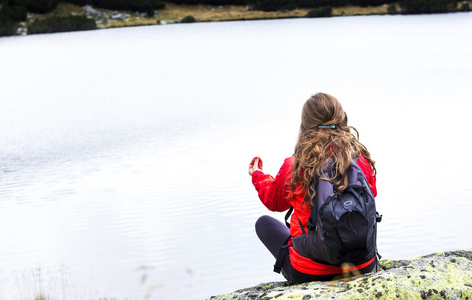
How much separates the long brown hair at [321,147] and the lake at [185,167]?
1517 millimetres

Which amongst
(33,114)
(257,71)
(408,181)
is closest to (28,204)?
(408,181)

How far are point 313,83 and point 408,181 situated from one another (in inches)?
412

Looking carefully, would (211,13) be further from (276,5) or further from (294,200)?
(294,200)

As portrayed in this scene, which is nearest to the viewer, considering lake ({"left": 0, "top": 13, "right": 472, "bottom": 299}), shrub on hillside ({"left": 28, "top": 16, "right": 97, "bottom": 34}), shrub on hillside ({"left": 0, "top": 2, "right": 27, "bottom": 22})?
lake ({"left": 0, "top": 13, "right": 472, "bottom": 299})

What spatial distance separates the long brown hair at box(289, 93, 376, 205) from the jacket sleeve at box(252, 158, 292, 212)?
10 centimetres

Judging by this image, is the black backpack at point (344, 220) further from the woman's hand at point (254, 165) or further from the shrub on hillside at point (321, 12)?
the shrub on hillside at point (321, 12)

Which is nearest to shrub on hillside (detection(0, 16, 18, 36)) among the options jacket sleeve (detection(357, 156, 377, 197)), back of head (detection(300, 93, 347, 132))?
back of head (detection(300, 93, 347, 132))

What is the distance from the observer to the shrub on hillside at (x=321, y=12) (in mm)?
61656

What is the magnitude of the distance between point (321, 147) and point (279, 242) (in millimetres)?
815

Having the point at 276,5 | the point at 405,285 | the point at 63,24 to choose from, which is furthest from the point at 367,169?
the point at 276,5

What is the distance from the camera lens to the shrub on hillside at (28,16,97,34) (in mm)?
56656

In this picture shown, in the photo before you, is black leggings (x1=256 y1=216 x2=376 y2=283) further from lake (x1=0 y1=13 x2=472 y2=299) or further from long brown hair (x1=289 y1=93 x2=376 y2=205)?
lake (x1=0 y1=13 x2=472 y2=299)

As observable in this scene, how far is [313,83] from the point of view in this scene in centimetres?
1758

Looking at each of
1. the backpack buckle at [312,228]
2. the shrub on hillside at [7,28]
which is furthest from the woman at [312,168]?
the shrub on hillside at [7,28]
